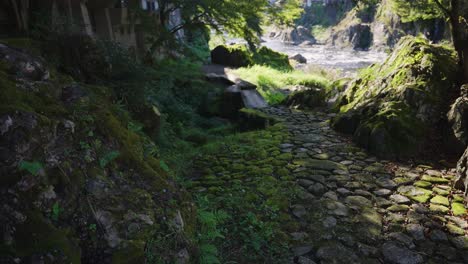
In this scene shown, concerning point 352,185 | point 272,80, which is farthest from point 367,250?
point 272,80

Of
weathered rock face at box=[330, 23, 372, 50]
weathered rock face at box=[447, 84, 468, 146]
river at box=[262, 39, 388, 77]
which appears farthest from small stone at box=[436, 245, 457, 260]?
weathered rock face at box=[330, 23, 372, 50]

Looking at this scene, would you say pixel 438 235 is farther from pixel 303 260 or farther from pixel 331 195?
pixel 303 260

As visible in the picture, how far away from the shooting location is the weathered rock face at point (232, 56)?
21.2 metres

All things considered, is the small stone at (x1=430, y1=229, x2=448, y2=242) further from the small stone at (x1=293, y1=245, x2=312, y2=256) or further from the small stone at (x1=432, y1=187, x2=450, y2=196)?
the small stone at (x1=293, y1=245, x2=312, y2=256)

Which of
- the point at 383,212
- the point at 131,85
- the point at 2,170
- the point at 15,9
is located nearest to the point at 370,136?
the point at 383,212

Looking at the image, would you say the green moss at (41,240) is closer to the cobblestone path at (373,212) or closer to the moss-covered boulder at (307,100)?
the cobblestone path at (373,212)

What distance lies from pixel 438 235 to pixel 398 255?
72cm

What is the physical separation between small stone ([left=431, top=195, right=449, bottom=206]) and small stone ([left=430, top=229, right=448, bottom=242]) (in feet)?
2.39

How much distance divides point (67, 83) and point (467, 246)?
4.82 metres

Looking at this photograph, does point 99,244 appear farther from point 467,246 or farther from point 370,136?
point 370,136

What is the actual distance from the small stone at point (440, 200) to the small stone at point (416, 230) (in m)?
0.77

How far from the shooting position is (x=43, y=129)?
2709 millimetres

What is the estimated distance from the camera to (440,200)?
4.59 meters

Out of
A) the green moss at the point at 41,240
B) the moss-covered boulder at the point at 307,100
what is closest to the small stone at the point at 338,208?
the green moss at the point at 41,240
